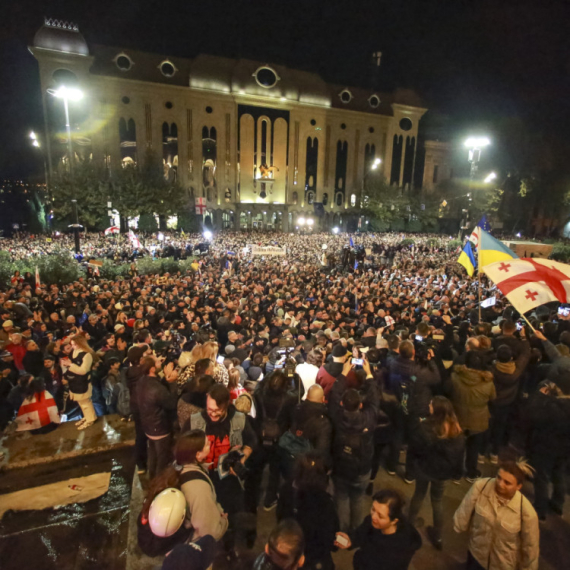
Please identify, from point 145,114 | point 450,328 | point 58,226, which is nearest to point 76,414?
point 450,328

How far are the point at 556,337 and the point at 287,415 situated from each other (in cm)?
593

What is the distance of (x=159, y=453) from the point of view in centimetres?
401

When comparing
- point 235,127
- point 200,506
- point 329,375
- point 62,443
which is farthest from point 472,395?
point 235,127

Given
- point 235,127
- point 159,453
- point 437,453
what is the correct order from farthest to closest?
point 235,127
point 159,453
point 437,453

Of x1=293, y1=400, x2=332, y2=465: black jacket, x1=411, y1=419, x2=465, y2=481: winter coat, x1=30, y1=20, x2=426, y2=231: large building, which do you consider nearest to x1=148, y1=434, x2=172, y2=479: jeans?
x1=293, y1=400, x2=332, y2=465: black jacket

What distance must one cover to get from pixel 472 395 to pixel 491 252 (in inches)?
184

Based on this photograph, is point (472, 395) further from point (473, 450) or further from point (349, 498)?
point (349, 498)

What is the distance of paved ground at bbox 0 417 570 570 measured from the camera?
3.41 m

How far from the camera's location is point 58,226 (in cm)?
3484

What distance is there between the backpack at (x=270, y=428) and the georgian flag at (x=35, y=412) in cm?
283

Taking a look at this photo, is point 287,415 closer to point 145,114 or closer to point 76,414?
point 76,414

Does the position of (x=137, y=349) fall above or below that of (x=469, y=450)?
above

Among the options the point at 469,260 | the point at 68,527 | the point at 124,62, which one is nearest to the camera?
the point at 68,527

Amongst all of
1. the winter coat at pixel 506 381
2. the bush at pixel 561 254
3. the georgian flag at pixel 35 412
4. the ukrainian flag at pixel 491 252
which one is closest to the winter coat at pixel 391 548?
the winter coat at pixel 506 381
